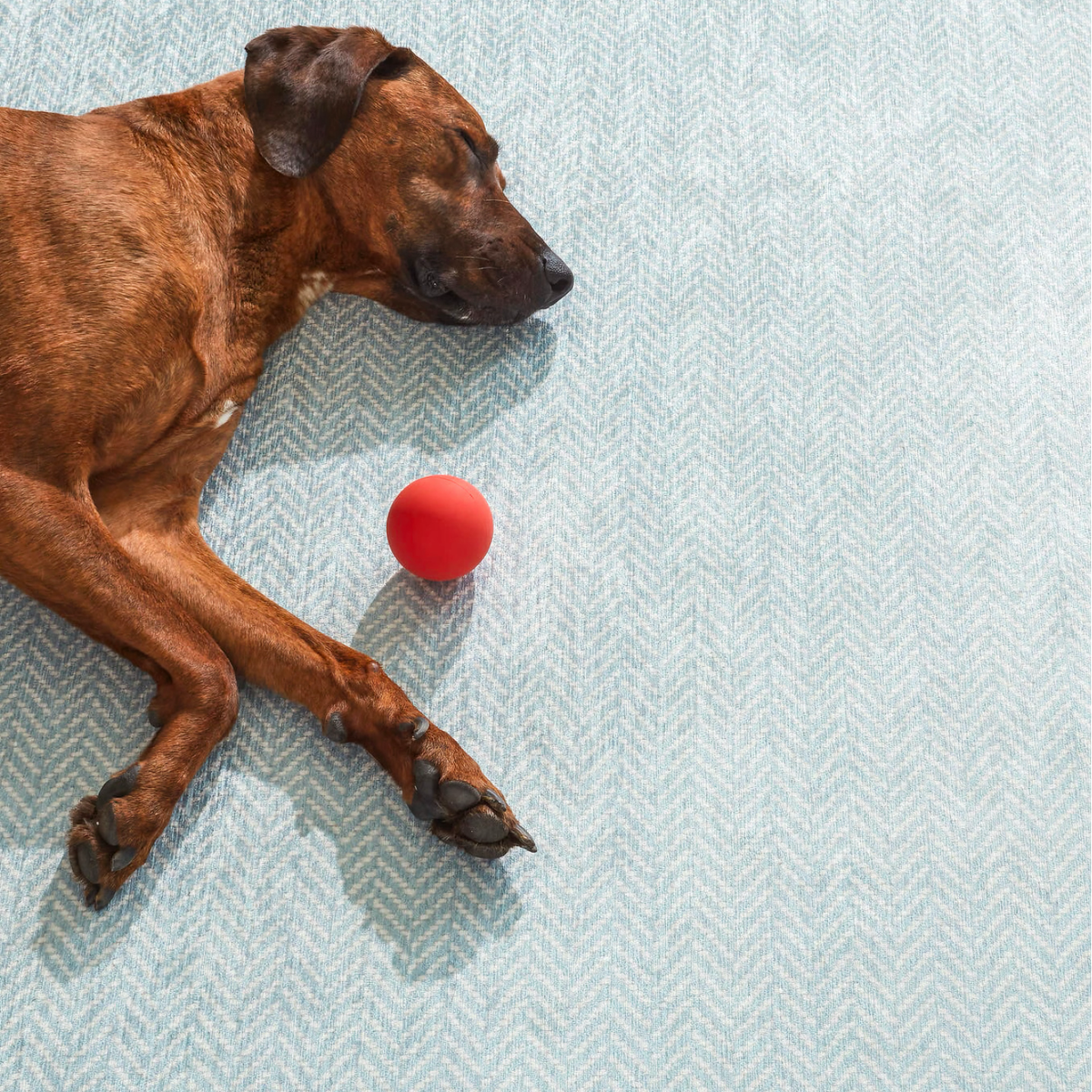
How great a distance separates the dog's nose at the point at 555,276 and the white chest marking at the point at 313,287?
1.57 feet

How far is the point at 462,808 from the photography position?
1814mm

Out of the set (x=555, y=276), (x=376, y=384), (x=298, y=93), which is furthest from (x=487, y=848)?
(x=298, y=93)

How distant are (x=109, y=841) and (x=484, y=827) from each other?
63cm

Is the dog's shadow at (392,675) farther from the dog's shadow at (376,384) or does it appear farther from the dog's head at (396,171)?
the dog's head at (396,171)

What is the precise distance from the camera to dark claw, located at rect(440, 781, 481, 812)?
5.94 ft

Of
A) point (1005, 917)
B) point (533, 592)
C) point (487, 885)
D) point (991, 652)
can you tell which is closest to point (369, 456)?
point (533, 592)

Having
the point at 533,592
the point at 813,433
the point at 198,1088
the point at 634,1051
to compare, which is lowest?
the point at 198,1088

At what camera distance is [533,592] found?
7.06ft

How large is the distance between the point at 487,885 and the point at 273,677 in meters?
0.56

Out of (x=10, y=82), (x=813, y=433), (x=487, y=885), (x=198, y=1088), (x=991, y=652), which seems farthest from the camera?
(x=10, y=82)

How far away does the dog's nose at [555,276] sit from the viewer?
230cm

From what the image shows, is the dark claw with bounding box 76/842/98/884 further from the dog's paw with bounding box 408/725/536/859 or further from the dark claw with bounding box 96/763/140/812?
the dog's paw with bounding box 408/725/536/859

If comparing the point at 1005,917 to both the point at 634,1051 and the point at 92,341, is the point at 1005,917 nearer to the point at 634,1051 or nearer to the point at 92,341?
the point at 634,1051

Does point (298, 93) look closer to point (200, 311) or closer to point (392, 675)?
point (200, 311)
